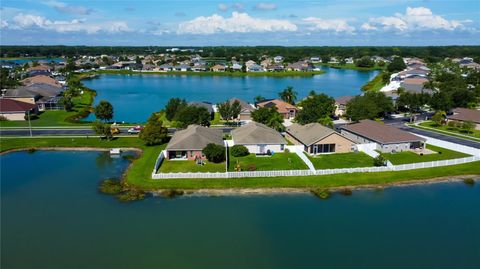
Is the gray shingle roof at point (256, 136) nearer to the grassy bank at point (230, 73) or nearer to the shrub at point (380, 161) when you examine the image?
the shrub at point (380, 161)

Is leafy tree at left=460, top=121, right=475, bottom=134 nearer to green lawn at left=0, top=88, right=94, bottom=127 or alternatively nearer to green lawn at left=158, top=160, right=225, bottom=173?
green lawn at left=158, top=160, right=225, bottom=173

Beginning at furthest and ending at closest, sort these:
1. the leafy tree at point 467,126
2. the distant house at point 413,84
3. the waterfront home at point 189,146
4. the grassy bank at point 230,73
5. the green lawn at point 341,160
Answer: the grassy bank at point 230,73 → the distant house at point 413,84 → the leafy tree at point 467,126 → the waterfront home at point 189,146 → the green lawn at point 341,160

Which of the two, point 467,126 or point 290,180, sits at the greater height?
point 467,126

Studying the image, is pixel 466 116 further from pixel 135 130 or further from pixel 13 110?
pixel 13 110

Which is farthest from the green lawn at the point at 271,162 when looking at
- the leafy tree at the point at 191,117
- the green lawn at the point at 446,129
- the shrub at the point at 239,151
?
the green lawn at the point at 446,129

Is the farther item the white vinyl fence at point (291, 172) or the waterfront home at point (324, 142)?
the waterfront home at point (324, 142)

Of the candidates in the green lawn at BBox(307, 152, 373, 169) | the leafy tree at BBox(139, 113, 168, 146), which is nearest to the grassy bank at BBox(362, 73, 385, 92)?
the green lawn at BBox(307, 152, 373, 169)

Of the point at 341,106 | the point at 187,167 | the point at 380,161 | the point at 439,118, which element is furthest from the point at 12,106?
the point at 439,118
